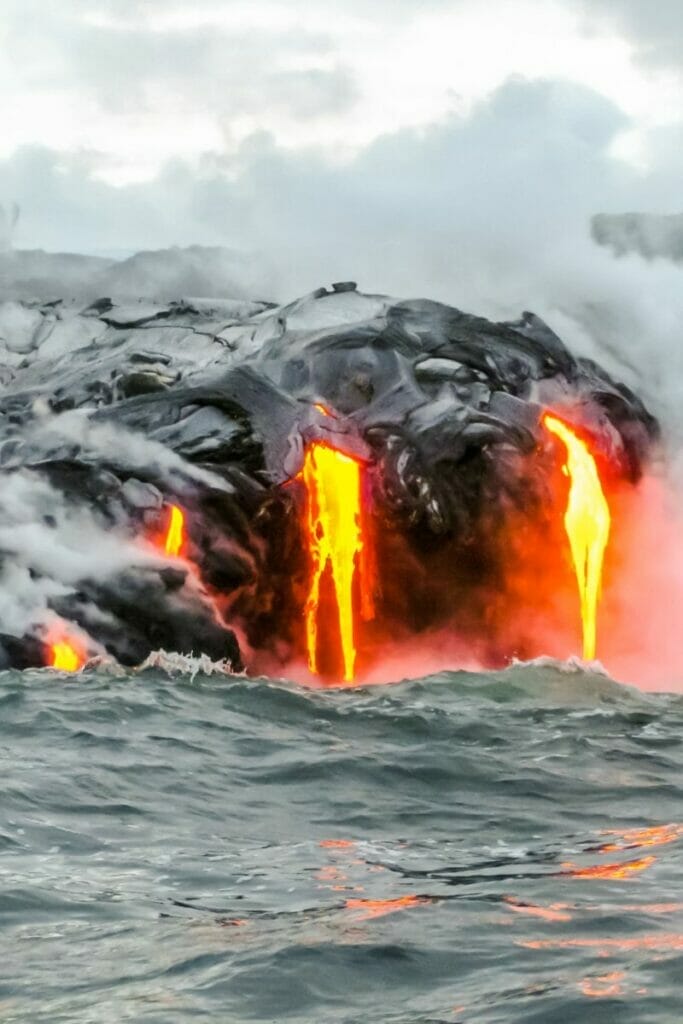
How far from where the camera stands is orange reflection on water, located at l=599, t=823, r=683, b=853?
28.1 ft

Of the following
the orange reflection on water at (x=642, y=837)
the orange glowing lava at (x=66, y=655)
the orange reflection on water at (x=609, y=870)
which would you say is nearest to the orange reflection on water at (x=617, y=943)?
the orange reflection on water at (x=609, y=870)

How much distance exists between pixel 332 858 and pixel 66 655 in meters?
7.45

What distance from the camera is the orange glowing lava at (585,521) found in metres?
19.2

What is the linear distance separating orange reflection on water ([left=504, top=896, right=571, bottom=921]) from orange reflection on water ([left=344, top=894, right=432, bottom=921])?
15.0 inches

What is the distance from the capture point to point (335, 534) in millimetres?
18125

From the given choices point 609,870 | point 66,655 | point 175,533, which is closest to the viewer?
point 609,870

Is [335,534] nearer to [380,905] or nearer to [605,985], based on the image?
[380,905]

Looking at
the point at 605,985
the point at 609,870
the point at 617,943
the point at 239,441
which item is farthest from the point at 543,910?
the point at 239,441

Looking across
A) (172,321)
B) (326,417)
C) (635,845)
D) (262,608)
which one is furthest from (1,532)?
(635,845)

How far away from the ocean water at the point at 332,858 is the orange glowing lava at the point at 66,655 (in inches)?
38.2

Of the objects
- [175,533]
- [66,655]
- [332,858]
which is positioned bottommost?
[332,858]

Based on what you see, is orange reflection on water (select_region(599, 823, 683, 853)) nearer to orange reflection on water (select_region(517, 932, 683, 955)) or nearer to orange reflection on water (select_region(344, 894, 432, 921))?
orange reflection on water (select_region(344, 894, 432, 921))

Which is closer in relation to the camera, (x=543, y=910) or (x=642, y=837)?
(x=543, y=910)

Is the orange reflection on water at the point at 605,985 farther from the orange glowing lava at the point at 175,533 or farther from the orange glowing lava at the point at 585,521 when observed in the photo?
the orange glowing lava at the point at 585,521
